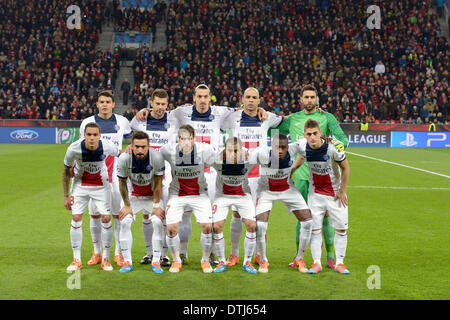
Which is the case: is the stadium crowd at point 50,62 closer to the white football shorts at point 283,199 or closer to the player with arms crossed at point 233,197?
the player with arms crossed at point 233,197

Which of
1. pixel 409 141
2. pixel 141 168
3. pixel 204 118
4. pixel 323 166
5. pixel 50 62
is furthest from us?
pixel 50 62

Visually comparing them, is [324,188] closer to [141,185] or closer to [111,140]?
[141,185]

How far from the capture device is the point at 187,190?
7.10 meters

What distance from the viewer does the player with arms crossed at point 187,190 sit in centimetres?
689

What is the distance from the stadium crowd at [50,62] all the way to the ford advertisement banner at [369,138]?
1409cm

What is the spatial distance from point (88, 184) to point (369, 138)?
24.7 meters

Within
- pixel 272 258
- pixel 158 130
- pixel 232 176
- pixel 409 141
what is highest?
pixel 158 130

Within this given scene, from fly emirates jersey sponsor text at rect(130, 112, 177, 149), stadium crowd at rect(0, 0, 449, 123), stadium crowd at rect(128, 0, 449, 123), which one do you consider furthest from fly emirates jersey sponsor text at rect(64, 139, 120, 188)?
stadium crowd at rect(0, 0, 449, 123)

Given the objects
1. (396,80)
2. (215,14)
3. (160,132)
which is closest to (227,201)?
(160,132)

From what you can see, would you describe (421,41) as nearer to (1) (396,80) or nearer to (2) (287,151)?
(1) (396,80)

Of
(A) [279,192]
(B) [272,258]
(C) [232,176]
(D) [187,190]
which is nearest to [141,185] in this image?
(D) [187,190]

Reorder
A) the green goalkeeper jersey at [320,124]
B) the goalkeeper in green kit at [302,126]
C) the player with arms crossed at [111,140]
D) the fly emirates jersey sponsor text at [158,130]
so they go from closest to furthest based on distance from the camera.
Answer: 1. the player with arms crossed at [111,140]
2. the goalkeeper in green kit at [302,126]
3. the green goalkeeper jersey at [320,124]
4. the fly emirates jersey sponsor text at [158,130]

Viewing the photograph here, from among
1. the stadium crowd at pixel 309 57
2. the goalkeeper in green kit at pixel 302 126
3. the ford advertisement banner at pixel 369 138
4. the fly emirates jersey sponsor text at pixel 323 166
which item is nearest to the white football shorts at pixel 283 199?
the fly emirates jersey sponsor text at pixel 323 166

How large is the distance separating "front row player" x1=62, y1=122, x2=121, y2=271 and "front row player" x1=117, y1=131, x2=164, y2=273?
0.34 m
